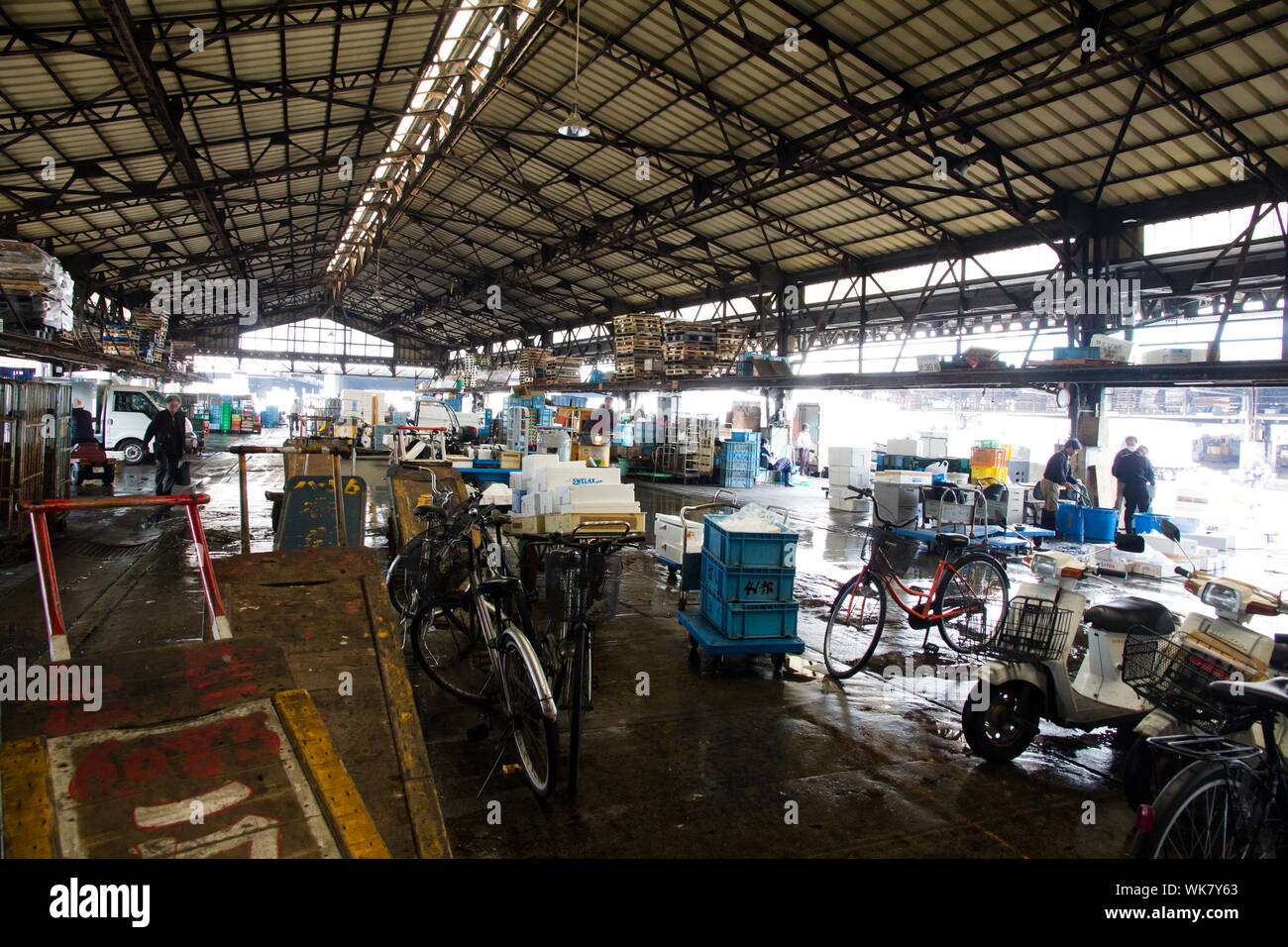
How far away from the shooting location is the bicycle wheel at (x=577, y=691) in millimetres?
3494

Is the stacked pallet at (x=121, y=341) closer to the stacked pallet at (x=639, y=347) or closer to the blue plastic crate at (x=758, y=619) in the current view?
the stacked pallet at (x=639, y=347)

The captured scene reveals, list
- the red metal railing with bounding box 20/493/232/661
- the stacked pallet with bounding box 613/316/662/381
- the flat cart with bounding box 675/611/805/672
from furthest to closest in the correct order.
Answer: the stacked pallet with bounding box 613/316/662/381 → the flat cart with bounding box 675/611/805/672 → the red metal railing with bounding box 20/493/232/661

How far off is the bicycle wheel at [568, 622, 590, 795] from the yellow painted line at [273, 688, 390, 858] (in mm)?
1241

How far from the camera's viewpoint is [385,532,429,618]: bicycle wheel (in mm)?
5695

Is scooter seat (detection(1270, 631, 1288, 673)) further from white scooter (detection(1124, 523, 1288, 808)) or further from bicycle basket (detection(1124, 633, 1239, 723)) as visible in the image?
bicycle basket (detection(1124, 633, 1239, 723))

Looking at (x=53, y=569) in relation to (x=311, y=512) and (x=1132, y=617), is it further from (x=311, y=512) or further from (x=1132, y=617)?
(x=1132, y=617)

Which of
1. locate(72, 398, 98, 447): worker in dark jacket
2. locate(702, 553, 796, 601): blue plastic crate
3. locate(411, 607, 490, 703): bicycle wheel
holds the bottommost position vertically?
locate(411, 607, 490, 703): bicycle wheel

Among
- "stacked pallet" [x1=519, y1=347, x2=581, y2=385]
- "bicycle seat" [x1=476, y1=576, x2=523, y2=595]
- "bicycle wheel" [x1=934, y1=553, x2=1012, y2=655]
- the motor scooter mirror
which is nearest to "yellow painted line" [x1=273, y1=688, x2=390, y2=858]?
"bicycle seat" [x1=476, y1=576, x2=523, y2=595]

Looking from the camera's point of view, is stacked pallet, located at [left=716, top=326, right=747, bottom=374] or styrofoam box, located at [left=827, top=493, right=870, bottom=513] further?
stacked pallet, located at [left=716, top=326, right=747, bottom=374]

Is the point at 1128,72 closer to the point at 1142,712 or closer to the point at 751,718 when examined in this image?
the point at 1142,712

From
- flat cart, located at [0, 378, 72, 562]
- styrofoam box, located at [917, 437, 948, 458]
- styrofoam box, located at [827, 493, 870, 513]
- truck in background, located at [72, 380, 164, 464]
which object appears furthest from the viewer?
truck in background, located at [72, 380, 164, 464]

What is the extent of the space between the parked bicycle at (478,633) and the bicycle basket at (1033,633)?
282 centimetres

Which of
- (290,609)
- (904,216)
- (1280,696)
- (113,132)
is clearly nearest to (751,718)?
(1280,696)
